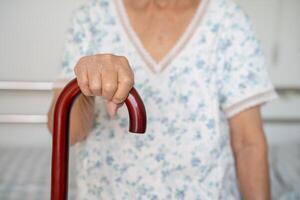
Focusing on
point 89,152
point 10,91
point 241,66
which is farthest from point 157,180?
point 10,91

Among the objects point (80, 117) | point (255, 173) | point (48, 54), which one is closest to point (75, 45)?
point (80, 117)

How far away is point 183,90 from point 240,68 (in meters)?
0.12

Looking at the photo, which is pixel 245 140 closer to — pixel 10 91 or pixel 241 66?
pixel 241 66

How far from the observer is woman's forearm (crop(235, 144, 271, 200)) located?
0.79 m

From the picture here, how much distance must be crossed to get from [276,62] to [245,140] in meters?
0.78

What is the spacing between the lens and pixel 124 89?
1.30ft

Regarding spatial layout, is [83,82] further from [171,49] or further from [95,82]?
[171,49]

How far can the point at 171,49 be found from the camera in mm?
799

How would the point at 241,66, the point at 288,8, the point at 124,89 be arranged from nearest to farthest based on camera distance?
the point at 124,89 < the point at 241,66 < the point at 288,8

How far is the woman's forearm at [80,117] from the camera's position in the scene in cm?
71

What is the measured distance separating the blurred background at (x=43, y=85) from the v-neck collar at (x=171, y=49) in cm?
50

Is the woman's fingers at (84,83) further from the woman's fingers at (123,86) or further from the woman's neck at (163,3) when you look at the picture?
the woman's neck at (163,3)

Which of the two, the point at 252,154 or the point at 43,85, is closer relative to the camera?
the point at 252,154

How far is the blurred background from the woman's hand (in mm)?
771
